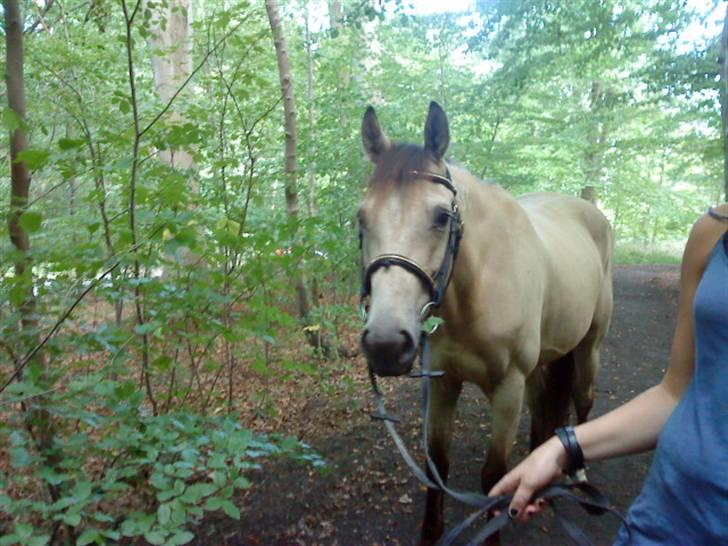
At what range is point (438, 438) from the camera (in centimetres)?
316

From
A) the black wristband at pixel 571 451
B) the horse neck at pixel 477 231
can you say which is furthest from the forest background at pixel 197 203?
the black wristband at pixel 571 451

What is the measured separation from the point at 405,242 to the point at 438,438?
1667 millimetres

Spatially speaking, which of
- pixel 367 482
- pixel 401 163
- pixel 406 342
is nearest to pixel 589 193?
pixel 367 482

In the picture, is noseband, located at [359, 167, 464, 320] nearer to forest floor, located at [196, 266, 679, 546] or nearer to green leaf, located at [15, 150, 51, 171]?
green leaf, located at [15, 150, 51, 171]

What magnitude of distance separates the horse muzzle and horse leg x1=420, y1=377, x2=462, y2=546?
126 centimetres

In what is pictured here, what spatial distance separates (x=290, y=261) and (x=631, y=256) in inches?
887

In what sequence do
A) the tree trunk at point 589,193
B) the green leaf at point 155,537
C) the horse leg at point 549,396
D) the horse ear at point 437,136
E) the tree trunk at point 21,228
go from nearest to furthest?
the green leaf at point 155,537, the tree trunk at point 21,228, the horse ear at point 437,136, the horse leg at point 549,396, the tree trunk at point 589,193

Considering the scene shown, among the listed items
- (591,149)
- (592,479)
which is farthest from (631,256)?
(592,479)

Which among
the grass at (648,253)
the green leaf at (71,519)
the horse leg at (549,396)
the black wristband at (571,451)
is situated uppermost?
the black wristband at (571,451)

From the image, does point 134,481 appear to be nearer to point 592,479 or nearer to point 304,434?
point 304,434

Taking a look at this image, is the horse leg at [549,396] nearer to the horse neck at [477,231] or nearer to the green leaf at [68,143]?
the horse neck at [477,231]

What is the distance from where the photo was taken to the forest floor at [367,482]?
329 centimetres

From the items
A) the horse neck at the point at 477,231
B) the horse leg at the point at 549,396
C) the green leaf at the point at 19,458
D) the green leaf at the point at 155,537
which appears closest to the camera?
the green leaf at the point at 155,537

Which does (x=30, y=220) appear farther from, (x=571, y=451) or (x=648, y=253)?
(x=648, y=253)
